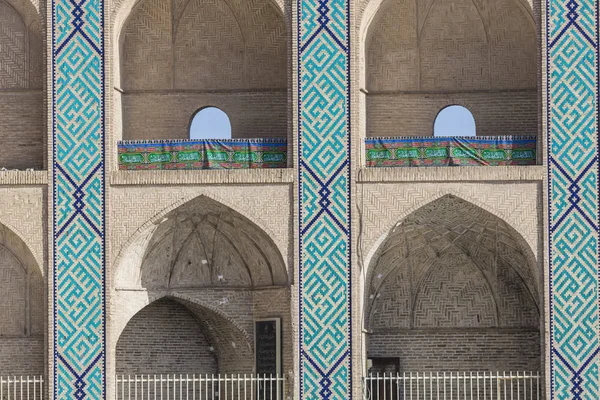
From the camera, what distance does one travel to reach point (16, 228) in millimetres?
18625

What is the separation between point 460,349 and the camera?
19719 millimetres

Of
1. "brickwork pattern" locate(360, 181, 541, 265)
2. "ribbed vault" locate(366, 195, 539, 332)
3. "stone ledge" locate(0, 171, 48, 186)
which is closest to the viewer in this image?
"brickwork pattern" locate(360, 181, 541, 265)

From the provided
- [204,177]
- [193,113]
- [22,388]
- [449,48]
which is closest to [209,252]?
[204,177]

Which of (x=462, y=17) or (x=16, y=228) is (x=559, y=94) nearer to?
(x=462, y=17)

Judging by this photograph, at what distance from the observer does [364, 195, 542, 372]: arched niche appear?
19500 mm

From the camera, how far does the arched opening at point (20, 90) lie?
64.3 ft

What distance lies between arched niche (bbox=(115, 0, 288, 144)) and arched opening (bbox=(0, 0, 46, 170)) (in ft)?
3.11

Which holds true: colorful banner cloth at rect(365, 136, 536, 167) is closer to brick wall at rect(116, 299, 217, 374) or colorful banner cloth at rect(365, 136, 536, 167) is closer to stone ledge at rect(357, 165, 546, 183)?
stone ledge at rect(357, 165, 546, 183)

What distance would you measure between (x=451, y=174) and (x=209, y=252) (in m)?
2.87

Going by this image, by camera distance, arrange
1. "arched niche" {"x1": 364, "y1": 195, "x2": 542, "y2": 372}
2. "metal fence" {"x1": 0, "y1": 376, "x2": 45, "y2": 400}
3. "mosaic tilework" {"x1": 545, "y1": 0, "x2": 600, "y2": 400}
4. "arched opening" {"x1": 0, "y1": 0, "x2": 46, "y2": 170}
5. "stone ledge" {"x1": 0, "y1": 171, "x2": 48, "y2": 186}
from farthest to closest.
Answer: "arched opening" {"x1": 0, "y1": 0, "x2": 46, "y2": 170}, "arched niche" {"x1": 364, "y1": 195, "x2": 542, "y2": 372}, "stone ledge" {"x1": 0, "y1": 171, "x2": 48, "y2": 186}, "metal fence" {"x1": 0, "y1": 376, "x2": 45, "y2": 400}, "mosaic tilework" {"x1": 545, "y1": 0, "x2": 600, "y2": 400}

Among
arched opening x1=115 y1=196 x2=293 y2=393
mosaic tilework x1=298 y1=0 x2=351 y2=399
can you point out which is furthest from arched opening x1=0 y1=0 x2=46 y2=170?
mosaic tilework x1=298 y1=0 x2=351 y2=399

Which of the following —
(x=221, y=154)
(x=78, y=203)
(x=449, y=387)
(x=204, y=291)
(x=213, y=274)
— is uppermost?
(x=221, y=154)

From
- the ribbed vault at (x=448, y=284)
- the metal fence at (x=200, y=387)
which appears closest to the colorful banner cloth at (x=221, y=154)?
the ribbed vault at (x=448, y=284)

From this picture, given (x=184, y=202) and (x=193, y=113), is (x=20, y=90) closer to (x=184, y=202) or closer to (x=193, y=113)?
(x=193, y=113)
